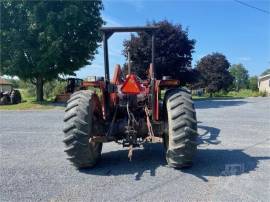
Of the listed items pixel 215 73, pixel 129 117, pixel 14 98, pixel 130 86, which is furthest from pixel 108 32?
pixel 215 73

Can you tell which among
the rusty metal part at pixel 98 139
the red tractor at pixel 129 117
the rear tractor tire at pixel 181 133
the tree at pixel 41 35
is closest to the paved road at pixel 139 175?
the rear tractor tire at pixel 181 133

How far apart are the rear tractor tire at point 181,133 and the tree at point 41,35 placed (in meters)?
17.3

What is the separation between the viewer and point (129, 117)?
6.15m

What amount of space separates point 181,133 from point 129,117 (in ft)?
3.77

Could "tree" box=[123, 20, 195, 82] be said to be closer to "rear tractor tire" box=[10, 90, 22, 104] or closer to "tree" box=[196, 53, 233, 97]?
"rear tractor tire" box=[10, 90, 22, 104]

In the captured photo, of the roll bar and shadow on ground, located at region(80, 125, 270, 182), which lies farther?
the roll bar

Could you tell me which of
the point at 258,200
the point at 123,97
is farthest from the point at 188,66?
the point at 258,200

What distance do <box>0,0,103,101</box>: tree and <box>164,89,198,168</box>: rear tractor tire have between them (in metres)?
17.3

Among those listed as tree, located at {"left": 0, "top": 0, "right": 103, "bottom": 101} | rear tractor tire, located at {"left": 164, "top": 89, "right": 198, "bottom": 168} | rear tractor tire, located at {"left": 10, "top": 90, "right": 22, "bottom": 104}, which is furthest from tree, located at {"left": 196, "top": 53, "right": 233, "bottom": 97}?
rear tractor tire, located at {"left": 164, "top": 89, "right": 198, "bottom": 168}

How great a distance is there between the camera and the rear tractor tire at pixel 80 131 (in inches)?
217

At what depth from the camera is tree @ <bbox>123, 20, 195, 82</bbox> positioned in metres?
28.3

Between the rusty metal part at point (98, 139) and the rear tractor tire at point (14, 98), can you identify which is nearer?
the rusty metal part at point (98, 139)

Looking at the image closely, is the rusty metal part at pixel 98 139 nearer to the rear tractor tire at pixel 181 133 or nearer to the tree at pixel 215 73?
the rear tractor tire at pixel 181 133

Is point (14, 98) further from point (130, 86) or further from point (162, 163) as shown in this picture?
point (162, 163)
